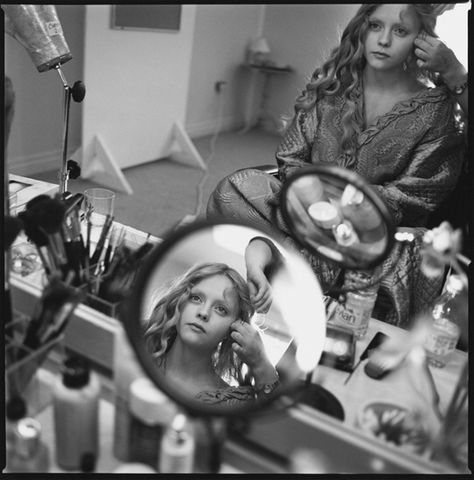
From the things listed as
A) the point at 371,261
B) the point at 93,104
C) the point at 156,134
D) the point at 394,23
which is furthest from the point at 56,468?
the point at 156,134

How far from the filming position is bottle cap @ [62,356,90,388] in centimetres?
52

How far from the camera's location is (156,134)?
297 centimetres

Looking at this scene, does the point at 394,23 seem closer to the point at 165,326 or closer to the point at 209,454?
the point at 165,326

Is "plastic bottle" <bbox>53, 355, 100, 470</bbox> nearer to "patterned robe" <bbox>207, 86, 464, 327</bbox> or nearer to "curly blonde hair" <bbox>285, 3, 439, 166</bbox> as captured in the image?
"patterned robe" <bbox>207, 86, 464, 327</bbox>

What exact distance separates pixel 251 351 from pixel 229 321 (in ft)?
0.17

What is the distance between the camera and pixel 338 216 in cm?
56

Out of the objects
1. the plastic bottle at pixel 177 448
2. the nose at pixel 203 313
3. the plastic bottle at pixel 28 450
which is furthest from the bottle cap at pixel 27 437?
the nose at pixel 203 313

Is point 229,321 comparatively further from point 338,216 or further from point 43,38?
point 43,38

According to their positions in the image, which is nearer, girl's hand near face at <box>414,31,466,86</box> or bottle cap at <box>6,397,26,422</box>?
bottle cap at <box>6,397,26,422</box>

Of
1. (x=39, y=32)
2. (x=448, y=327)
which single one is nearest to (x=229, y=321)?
(x=448, y=327)

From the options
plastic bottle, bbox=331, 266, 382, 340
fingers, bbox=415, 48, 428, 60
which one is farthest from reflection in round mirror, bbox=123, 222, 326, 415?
fingers, bbox=415, 48, 428, 60

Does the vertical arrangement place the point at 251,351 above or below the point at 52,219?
below

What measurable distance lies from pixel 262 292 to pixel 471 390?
272mm

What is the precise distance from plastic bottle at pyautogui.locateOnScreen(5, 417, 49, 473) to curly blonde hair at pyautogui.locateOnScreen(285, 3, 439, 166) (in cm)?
73
